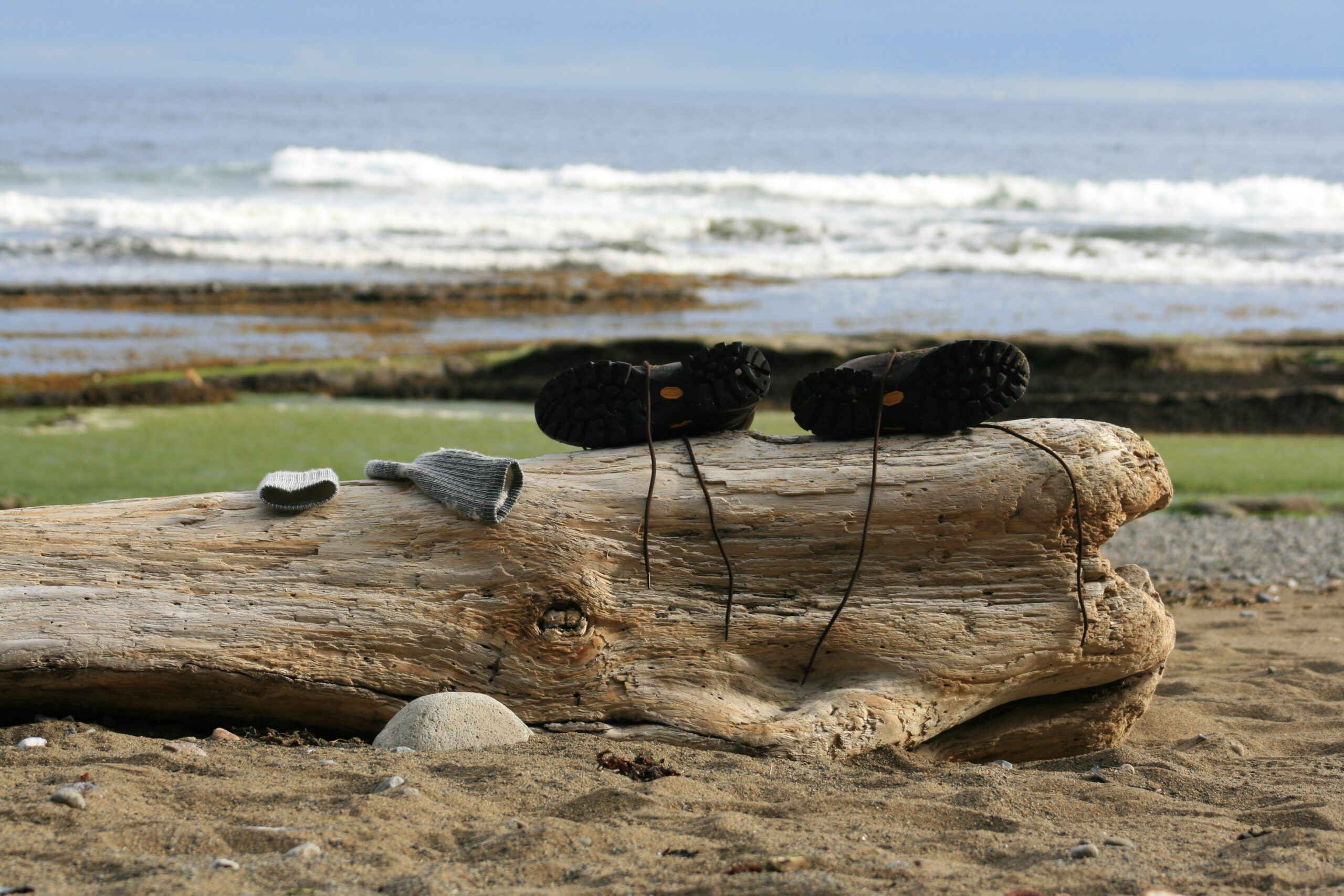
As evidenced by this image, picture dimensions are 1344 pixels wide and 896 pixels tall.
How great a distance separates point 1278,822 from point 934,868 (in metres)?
1.20

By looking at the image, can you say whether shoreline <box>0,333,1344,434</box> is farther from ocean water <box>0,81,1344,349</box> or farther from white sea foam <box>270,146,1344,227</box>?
white sea foam <box>270,146,1344,227</box>

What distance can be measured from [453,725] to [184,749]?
2.63ft

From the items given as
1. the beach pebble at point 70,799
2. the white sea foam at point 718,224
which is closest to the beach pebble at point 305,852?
the beach pebble at point 70,799

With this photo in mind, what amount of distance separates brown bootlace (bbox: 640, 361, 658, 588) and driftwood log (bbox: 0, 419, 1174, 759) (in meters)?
0.03

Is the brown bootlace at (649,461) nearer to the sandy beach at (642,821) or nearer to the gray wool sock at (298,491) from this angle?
the sandy beach at (642,821)

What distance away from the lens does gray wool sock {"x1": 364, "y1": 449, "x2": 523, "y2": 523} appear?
148 inches

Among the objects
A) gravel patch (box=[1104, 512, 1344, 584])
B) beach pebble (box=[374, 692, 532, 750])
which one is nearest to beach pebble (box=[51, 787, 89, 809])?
beach pebble (box=[374, 692, 532, 750])

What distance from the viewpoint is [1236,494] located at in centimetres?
965

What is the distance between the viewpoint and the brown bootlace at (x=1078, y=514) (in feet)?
12.5

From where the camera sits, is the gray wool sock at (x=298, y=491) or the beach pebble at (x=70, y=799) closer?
the beach pebble at (x=70, y=799)

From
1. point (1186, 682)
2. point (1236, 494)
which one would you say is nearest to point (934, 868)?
point (1186, 682)

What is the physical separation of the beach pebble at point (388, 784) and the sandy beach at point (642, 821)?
A: 0.9 inches

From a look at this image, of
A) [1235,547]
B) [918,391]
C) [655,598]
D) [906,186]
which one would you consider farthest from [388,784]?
[906,186]

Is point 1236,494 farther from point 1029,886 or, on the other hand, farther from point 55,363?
point 55,363
